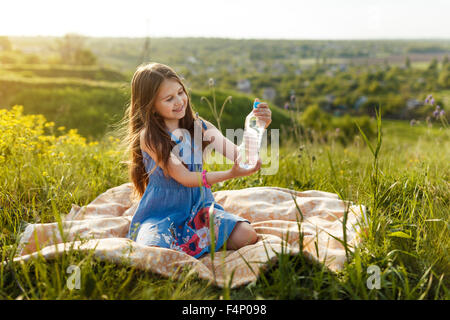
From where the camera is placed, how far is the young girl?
7.43 ft

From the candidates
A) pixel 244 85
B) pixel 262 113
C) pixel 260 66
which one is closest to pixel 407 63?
pixel 260 66

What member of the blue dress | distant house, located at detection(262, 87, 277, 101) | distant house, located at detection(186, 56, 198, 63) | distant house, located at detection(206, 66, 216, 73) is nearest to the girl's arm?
the blue dress

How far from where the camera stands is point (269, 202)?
2.97 metres

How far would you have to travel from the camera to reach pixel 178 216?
2420mm

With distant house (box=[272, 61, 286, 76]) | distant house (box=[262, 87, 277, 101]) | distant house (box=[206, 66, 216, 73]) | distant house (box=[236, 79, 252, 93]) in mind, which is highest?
distant house (box=[272, 61, 286, 76])

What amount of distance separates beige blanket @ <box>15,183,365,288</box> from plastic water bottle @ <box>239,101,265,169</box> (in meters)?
0.40

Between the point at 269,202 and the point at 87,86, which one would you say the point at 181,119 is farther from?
the point at 87,86

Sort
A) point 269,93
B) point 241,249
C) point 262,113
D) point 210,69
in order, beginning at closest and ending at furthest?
point 241,249, point 262,113, point 269,93, point 210,69

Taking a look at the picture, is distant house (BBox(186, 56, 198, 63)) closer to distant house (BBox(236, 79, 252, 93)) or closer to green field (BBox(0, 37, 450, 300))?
distant house (BBox(236, 79, 252, 93))

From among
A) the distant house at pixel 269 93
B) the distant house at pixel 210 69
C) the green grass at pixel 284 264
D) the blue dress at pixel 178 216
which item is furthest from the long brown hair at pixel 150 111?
the distant house at pixel 210 69

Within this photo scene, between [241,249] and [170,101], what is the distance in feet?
3.43

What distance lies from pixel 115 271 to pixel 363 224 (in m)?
1.42

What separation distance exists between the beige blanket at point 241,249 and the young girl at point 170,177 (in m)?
0.14

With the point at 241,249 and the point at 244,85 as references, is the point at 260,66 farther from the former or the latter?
the point at 241,249
